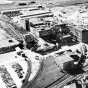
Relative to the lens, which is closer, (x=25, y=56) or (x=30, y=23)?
(x=25, y=56)

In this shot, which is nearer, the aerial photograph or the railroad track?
the railroad track

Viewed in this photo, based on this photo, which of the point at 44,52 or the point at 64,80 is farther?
the point at 44,52

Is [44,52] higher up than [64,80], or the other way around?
[44,52]

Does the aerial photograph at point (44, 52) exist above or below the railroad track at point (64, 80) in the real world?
above

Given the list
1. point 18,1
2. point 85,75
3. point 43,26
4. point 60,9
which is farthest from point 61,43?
point 18,1

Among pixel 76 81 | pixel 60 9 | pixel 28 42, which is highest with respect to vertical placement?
pixel 60 9

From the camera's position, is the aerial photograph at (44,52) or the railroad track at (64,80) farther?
the aerial photograph at (44,52)

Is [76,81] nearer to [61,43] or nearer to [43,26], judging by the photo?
[61,43]

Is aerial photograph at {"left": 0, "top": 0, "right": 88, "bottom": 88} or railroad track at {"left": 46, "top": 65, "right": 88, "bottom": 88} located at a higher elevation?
aerial photograph at {"left": 0, "top": 0, "right": 88, "bottom": 88}
